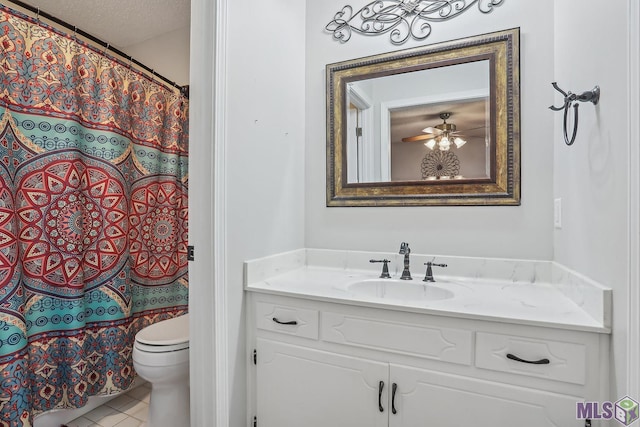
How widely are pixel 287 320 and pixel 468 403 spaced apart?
2.41 ft

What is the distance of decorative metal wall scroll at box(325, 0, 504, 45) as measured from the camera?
161cm

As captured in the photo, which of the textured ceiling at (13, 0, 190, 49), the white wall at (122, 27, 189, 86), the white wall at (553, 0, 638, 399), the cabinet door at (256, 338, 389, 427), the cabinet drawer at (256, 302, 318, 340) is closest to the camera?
the white wall at (553, 0, 638, 399)

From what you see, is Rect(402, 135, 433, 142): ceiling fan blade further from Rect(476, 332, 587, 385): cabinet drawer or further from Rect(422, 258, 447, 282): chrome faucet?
Rect(476, 332, 587, 385): cabinet drawer

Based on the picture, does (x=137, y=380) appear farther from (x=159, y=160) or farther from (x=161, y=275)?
(x=159, y=160)

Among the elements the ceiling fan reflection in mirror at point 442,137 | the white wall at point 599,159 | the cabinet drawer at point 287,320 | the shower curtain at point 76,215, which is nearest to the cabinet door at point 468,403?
the white wall at point 599,159

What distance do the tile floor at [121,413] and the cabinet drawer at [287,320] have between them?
1.03 m

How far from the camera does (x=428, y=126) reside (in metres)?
1.66

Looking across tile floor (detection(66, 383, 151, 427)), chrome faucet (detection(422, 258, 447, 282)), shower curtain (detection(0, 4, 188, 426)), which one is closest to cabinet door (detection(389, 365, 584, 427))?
chrome faucet (detection(422, 258, 447, 282))

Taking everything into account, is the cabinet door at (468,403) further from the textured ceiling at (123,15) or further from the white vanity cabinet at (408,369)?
the textured ceiling at (123,15)

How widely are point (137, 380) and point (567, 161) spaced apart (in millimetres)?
2661

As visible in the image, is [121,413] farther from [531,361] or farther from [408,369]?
[531,361]

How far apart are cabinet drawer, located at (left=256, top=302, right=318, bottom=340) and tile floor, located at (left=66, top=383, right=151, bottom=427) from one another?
1030 mm

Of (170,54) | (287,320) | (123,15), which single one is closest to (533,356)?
(287,320)

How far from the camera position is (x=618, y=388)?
2.83 ft
